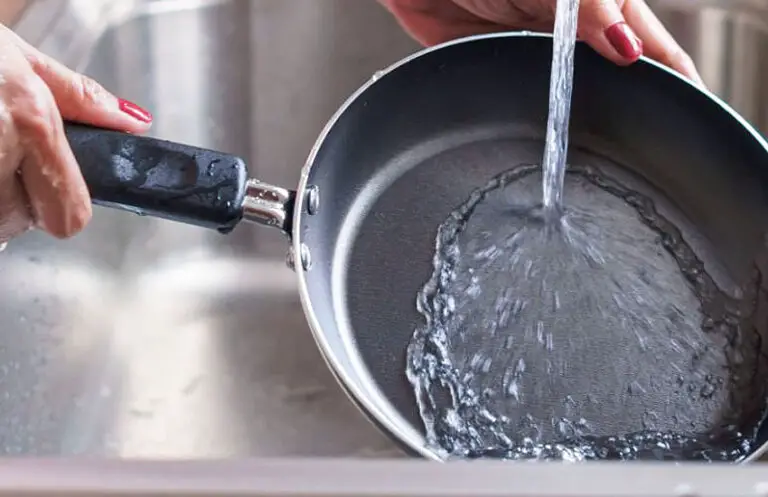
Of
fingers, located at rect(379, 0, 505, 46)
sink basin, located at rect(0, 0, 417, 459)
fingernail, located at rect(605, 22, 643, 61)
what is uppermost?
fingernail, located at rect(605, 22, 643, 61)

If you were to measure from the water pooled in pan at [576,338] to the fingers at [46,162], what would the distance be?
20 cm

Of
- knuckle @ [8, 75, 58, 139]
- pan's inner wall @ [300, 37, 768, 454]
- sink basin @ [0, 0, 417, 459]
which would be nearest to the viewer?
knuckle @ [8, 75, 58, 139]

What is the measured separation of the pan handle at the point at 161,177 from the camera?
429mm

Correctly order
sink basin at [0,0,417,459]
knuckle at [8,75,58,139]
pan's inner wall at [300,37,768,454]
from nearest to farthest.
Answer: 1. knuckle at [8,75,58,139]
2. pan's inner wall at [300,37,768,454]
3. sink basin at [0,0,417,459]

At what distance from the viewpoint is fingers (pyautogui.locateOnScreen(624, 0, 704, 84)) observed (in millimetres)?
562

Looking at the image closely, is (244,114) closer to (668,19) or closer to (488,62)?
(488,62)

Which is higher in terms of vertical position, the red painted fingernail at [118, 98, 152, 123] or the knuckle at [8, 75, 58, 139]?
the knuckle at [8, 75, 58, 139]

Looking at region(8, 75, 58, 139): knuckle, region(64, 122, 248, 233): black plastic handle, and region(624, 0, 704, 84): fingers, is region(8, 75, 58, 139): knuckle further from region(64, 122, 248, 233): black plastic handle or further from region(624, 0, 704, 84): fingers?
region(624, 0, 704, 84): fingers

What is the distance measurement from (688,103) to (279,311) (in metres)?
0.35

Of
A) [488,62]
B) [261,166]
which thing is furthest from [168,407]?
[488,62]

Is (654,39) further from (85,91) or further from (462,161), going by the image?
(85,91)

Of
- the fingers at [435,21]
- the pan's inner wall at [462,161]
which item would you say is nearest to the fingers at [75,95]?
the pan's inner wall at [462,161]

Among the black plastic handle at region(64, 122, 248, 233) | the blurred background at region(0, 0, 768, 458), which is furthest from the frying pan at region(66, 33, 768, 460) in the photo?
the blurred background at region(0, 0, 768, 458)

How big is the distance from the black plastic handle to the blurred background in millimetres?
196
